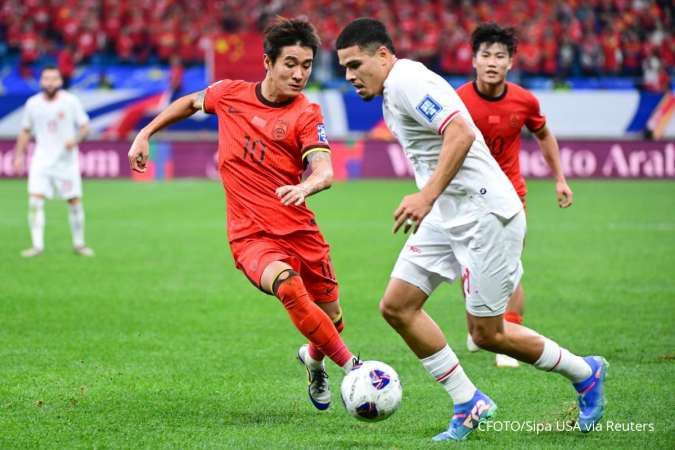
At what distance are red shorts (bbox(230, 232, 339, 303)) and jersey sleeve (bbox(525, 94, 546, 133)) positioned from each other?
2.34 m

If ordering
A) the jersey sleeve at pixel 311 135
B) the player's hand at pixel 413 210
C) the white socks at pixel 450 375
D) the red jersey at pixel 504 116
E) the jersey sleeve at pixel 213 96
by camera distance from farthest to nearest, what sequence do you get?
1. the red jersey at pixel 504 116
2. the jersey sleeve at pixel 213 96
3. the jersey sleeve at pixel 311 135
4. the white socks at pixel 450 375
5. the player's hand at pixel 413 210

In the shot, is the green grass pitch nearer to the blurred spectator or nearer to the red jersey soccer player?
the red jersey soccer player

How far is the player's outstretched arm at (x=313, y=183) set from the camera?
19.3ft

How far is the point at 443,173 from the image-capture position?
5504mm

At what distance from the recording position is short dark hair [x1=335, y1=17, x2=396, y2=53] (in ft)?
19.2

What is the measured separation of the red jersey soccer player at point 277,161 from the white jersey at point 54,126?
865 centimetres

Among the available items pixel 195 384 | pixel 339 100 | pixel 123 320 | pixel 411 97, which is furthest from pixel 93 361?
pixel 339 100

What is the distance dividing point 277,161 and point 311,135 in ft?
0.91

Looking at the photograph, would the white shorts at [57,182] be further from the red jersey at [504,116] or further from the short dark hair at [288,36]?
the short dark hair at [288,36]

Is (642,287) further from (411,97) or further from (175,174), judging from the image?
(175,174)

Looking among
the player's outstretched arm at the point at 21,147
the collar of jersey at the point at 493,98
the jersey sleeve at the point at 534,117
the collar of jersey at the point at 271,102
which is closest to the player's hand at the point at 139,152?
the collar of jersey at the point at 271,102

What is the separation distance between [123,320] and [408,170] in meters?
18.9

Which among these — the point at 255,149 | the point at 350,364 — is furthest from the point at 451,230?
the point at 255,149
